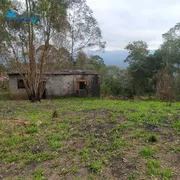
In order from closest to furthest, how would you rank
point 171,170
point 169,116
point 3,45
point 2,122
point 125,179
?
1. point 125,179
2. point 171,170
3. point 2,122
4. point 169,116
5. point 3,45

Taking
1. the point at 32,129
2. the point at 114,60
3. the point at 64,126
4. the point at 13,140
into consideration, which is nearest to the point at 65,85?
the point at 64,126

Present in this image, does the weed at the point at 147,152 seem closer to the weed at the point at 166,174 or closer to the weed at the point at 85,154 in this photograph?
the weed at the point at 166,174

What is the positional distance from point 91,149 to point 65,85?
1262 cm

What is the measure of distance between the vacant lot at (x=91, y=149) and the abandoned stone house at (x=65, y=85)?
34.6 feet

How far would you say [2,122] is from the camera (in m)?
4.71

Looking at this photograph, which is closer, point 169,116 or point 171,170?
point 171,170

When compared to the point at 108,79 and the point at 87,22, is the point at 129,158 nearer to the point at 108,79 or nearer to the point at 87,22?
the point at 87,22

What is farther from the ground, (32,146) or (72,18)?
(72,18)

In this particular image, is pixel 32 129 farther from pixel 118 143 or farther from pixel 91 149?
pixel 118 143

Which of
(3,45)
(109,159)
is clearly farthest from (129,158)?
(3,45)

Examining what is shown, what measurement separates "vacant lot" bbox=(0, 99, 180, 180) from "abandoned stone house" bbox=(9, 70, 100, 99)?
1053cm

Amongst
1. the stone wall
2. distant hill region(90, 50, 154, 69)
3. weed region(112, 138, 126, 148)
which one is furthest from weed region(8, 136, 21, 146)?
the stone wall

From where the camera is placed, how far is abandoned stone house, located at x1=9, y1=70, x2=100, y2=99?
14.7m

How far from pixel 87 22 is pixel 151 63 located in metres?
9.29
